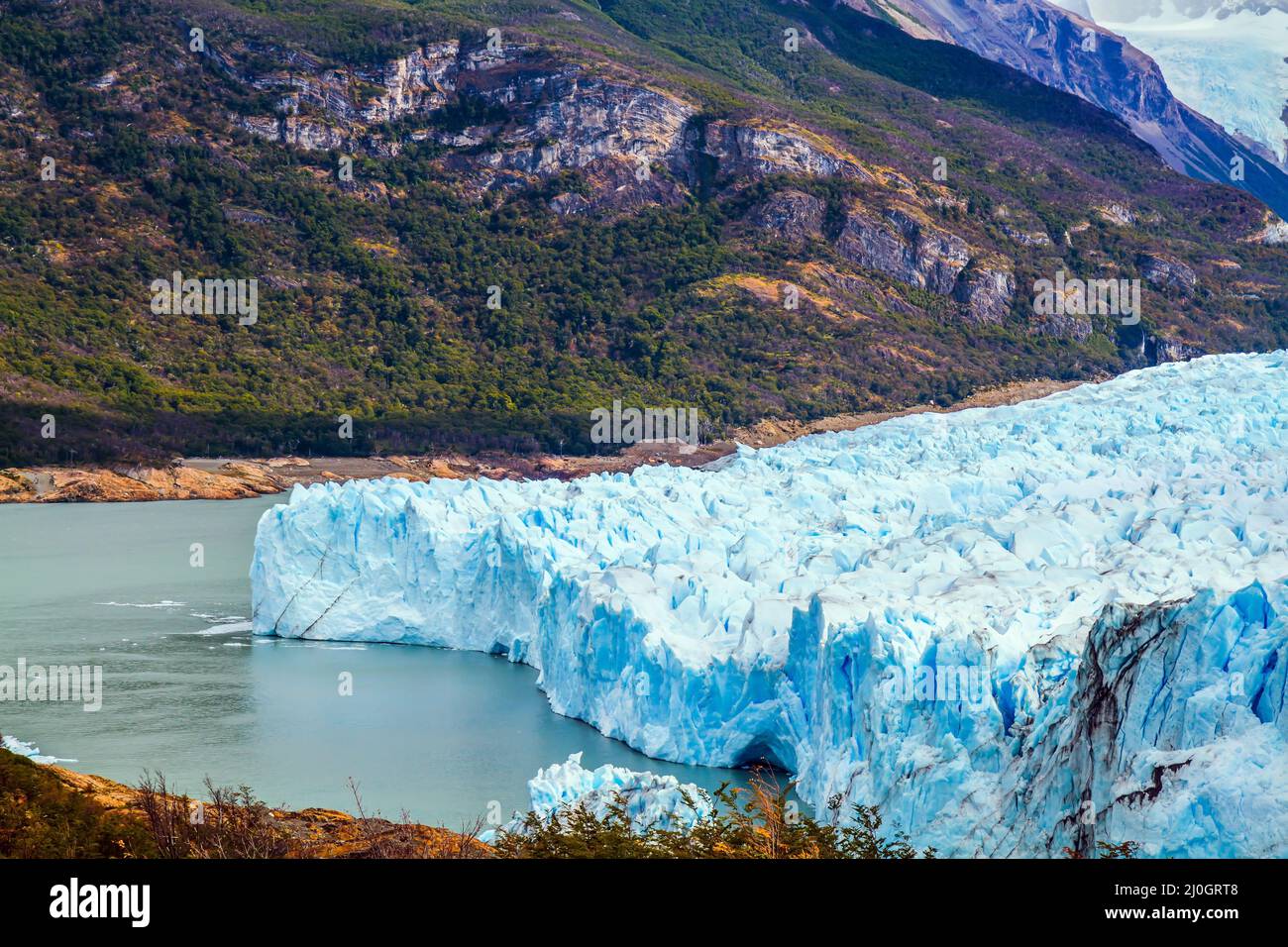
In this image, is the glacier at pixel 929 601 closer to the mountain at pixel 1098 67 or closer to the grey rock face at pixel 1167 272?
the grey rock face at pixel 1167 272

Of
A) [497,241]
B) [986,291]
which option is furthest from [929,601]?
[497,241]

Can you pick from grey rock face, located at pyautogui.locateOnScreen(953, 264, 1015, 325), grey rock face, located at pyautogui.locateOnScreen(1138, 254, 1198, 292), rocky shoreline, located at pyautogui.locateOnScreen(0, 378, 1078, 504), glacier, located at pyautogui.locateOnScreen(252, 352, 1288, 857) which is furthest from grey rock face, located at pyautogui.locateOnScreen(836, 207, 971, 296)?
glacier, located at pyautogui.locateOnScreen(252, 352, 1288, 857)

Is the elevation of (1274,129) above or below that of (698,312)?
above

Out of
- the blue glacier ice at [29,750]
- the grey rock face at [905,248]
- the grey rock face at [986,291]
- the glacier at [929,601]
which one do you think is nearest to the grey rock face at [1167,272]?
the grey rock face at [986,291]

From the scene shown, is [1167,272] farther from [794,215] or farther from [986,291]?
[794,215]

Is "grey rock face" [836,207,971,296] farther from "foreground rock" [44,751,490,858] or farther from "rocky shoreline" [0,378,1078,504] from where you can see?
"foreground rock" [44,751,490,858]

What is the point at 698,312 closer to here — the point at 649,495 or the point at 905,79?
the point at 905,79
